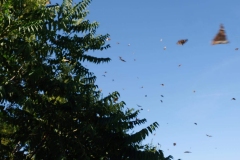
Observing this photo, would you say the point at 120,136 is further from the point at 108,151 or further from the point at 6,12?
the point at 6,12

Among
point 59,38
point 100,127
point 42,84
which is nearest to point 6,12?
point 42,84

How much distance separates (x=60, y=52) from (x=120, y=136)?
4.95m

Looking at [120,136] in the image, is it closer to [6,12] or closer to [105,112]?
[105,112]

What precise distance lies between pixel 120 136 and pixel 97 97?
2459 mm

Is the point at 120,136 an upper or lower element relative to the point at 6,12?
lower

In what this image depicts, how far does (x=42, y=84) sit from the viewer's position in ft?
45.6

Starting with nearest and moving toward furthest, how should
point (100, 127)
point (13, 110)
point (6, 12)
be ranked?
point (6, 12), point (13, 110), point (100, 127)

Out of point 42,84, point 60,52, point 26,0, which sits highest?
point 26,0

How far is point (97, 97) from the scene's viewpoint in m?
15.6

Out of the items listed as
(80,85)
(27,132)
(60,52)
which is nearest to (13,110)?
(27,132)

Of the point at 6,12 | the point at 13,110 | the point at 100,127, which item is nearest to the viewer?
the point at 6,12

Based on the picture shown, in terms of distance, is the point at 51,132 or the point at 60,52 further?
the point at 60,52

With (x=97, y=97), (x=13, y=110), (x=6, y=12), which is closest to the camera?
(x=6, y=12)

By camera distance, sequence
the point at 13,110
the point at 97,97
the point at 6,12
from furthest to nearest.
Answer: the point at 97,97, the point at 13,110, the point at 6,12
